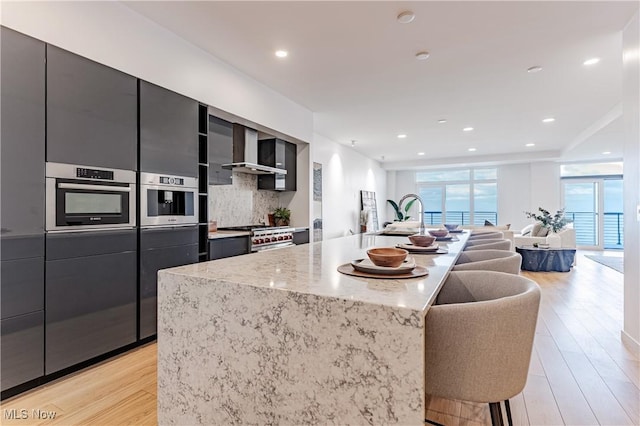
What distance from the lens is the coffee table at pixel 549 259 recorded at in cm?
593

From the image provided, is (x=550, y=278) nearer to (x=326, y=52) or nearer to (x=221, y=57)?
(x=326, y=52)

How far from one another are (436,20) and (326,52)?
1.03m

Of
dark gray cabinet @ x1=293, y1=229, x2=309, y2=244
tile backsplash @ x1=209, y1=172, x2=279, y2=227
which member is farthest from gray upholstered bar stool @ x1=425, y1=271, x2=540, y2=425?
dark gray cabinet @ x1=293, y1=229, x2=309, y2=244

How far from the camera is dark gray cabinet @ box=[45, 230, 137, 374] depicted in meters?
2.11

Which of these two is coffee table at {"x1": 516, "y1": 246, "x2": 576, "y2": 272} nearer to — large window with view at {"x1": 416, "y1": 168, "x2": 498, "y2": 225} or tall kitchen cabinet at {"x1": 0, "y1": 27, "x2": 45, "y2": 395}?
large window with view at {"x1": 416, "y1": 168, "x2": 498, "y2": 225}

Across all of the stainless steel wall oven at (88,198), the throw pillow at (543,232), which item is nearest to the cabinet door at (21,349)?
the stainless steel wall oven at (88,198)

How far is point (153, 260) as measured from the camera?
2746 millimetres

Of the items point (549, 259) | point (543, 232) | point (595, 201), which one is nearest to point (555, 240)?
point (549, 259)

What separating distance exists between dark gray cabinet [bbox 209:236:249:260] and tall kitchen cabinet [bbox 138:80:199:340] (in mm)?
210

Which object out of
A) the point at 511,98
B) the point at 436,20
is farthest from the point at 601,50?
the point at 436,20

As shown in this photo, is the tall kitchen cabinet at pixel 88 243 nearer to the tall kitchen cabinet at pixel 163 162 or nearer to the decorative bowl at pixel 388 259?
the tall kitchen cabinet at pixel 163 162

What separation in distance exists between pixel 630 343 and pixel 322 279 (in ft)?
9.65

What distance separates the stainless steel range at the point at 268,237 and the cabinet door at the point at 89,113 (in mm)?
1582

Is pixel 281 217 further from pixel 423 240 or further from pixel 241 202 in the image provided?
pixel 423 240
